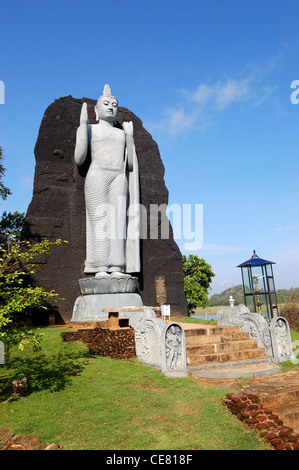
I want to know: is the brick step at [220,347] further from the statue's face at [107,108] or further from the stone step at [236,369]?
the statue's face at [107,108]

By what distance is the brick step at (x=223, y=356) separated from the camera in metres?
6.60

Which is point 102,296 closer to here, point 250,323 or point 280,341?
point 250,323

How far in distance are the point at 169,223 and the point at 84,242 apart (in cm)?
331

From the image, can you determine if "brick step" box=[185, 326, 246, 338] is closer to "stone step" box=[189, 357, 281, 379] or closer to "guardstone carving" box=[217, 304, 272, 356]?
"guardstone carving" box=[217, 304, 272, 356]

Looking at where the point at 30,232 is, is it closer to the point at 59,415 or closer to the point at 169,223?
the point at 169,223

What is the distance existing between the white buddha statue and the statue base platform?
73cm

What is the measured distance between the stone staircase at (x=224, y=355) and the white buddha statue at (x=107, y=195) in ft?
12.5

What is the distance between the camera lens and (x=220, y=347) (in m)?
7.14

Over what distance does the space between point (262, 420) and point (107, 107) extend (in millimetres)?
9571

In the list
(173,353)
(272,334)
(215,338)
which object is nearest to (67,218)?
(215,338)

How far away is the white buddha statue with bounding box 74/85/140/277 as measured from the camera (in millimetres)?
10586

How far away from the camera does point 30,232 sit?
417 inches
